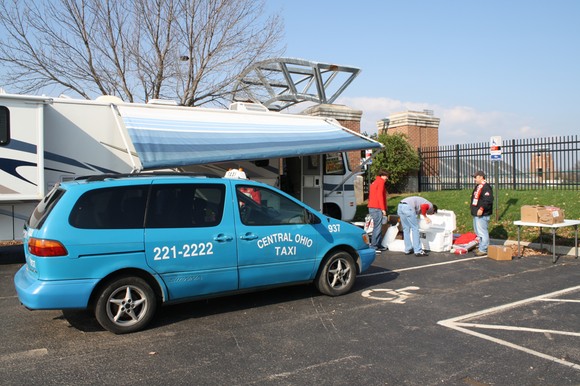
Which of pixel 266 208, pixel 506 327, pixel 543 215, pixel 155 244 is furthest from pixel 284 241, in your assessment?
pixel 543 215

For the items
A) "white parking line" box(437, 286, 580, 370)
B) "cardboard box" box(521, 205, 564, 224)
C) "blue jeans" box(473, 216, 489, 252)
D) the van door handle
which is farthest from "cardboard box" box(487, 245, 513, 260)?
the van door handle

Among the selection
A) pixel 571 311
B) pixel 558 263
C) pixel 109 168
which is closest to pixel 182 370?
pixel 571 311

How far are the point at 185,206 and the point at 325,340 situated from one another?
2.13 meters

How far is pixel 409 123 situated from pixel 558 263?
14192 millimetres

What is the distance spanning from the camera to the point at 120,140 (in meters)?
9.52

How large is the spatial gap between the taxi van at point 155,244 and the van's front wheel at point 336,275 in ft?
0.50

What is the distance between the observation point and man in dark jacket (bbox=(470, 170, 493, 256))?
995 centimetres

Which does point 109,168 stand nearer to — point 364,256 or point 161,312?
point 161,312

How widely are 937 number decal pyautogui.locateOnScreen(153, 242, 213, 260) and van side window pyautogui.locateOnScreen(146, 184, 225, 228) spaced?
0.24 meters

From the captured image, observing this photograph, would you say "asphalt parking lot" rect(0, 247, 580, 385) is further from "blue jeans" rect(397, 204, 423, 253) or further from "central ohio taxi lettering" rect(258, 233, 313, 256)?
A: "blue jeans" rect(397, 204, 423, 253)

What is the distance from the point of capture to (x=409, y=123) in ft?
74.9

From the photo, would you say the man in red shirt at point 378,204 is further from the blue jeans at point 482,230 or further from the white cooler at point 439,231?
the blue jeans at point 482,230

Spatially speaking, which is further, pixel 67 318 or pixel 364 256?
pixel 364 256

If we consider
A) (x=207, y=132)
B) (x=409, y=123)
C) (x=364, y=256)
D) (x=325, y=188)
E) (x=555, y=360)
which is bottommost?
(x=555, y=360)
